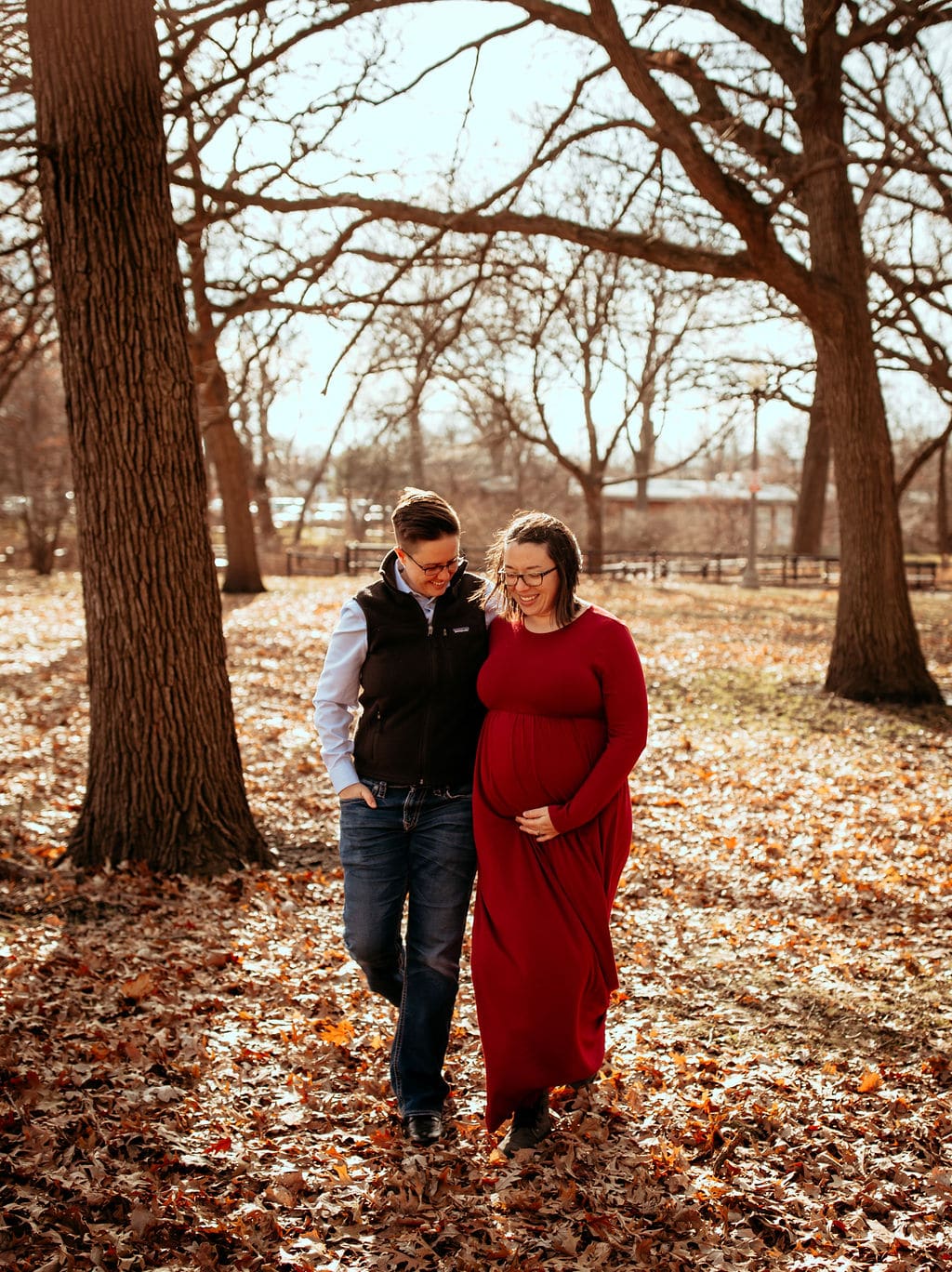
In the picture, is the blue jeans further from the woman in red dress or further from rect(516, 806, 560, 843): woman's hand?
rect(516, 806, 560, 843): woman's hand

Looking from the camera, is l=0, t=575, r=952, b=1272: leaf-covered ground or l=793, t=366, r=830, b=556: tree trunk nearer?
l=0, t=575, r=952, b=1272: leaf-covered ground

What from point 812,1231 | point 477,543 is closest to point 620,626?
point 812,1231

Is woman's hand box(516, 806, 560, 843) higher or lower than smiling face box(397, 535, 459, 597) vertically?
lower

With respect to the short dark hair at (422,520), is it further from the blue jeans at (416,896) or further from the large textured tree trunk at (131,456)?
the large textured tree trunk at (131,456)

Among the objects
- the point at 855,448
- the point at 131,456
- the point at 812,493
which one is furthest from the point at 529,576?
the point at 812,493

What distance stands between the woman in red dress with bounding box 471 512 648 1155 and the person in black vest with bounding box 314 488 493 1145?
11 cm

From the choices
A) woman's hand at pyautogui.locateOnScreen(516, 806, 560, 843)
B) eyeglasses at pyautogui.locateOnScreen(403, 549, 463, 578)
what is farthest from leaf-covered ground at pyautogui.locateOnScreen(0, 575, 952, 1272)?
eyeglasses at pyautogui.locateOnScreen(403, 549, 463, 578)

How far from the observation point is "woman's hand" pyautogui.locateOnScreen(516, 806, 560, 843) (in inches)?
129

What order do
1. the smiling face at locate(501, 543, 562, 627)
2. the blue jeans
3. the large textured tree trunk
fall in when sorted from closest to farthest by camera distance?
the smiling face at locate(501, 543, 562, 627) < the blue jeans < the large textured tree trunk

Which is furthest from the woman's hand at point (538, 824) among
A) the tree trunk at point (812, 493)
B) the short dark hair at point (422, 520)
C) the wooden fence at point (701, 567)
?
the tree trunk at point (812, 493)

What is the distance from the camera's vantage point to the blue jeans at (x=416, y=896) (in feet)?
11.4

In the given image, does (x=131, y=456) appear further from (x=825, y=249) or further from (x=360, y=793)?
(x=825, y=249)

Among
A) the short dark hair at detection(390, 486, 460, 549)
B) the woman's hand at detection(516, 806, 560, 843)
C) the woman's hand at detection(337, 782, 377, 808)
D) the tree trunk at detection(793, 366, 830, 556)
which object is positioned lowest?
the woman's hand at detection(516, 806, 560, 843)

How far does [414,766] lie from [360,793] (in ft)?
0.62
